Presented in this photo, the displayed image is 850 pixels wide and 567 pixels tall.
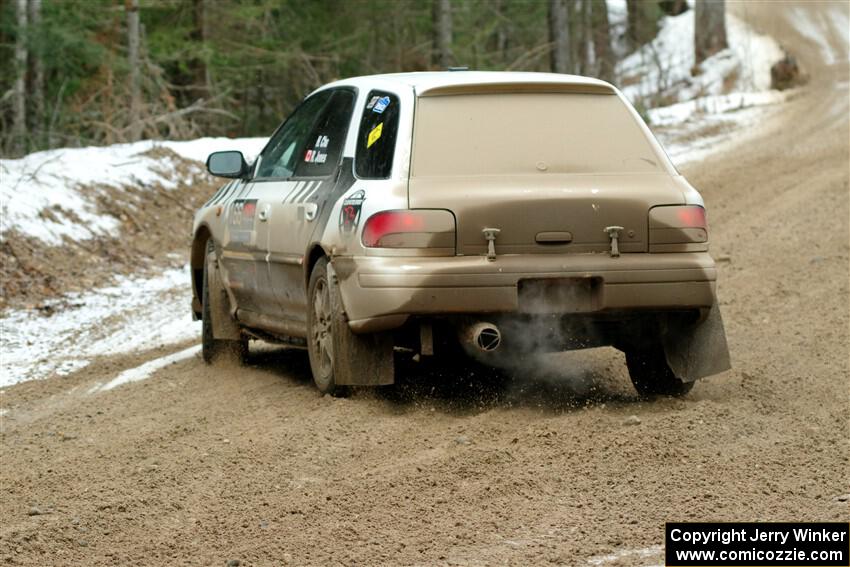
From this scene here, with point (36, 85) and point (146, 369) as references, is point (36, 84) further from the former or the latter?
point (146, 369)

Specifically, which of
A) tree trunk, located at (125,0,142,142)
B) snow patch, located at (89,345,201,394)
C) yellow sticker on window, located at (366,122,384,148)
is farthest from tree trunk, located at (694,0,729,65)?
yellow sticker on window, located at (366,122,384,148)

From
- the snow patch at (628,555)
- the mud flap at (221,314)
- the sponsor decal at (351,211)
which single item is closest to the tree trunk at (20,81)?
the mud flap at (221,314)

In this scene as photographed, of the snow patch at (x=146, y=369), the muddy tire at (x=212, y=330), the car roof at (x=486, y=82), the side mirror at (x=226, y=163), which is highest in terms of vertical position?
the car roof at (x=486, y=82)

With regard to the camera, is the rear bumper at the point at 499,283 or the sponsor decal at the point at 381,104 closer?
the rear bumper at the point at 499,283

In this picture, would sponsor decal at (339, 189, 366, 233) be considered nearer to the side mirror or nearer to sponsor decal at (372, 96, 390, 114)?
sponsor decal at (372, 96, 390, 114)

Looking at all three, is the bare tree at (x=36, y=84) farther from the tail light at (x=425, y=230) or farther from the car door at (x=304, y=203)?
the tail light at (x=425, y=230)

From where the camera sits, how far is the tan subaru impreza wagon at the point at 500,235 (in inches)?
252

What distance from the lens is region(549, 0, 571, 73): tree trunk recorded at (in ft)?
90.3

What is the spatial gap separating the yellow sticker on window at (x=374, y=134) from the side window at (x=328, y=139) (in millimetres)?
301

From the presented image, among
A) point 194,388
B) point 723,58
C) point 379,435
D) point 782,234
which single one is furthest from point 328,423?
point 723,58

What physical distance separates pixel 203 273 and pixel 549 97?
3.29 m

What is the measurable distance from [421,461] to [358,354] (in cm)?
110

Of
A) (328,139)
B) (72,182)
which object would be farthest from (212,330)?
(72,182)

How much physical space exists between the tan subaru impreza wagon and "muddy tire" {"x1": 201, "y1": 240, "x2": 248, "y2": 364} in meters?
1.55
